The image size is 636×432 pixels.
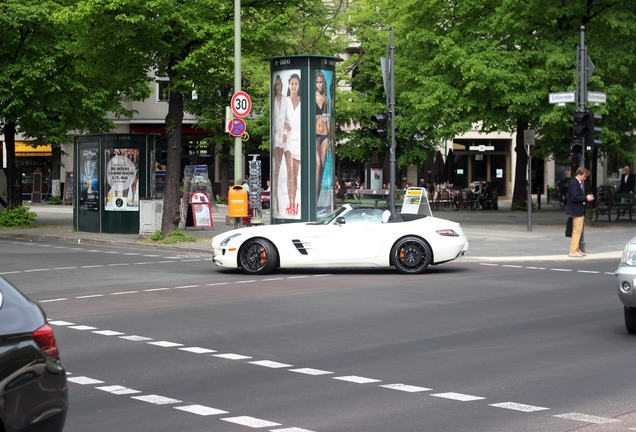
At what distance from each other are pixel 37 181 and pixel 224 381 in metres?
48.7

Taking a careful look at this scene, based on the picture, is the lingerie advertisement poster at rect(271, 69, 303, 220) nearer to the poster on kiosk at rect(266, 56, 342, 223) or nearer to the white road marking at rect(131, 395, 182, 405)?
the poster on kiosk at rect(266, 56, 342, 223)

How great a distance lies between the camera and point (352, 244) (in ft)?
56.6

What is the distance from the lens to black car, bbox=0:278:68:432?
4.71 metres

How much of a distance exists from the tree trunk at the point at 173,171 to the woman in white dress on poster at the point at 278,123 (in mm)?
2618

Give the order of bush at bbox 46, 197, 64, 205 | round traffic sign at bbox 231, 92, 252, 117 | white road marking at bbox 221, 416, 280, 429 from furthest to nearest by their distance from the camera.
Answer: bush at bbox 46, 197, 64, 205, round traffic sign at bbox 231, 92, 252, 117, white road marking at bbox 221, 416, 280, 429

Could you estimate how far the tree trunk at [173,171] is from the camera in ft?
82.8

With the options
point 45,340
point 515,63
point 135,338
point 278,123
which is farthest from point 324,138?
point 45,340

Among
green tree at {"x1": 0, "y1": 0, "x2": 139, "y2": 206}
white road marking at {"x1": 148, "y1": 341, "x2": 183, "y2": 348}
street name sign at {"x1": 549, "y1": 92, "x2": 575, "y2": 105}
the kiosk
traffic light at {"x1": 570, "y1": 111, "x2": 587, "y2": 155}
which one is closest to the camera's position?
white road marking at {"x1": 148, "y1": 341, "x2": 183, "y2": 348}

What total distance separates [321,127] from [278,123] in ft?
3.56

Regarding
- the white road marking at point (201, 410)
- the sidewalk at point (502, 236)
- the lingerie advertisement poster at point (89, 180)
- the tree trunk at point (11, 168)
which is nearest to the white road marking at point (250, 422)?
the white road marking at point (201, 410)

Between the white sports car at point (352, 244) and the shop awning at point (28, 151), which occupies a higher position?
the shop awning at point (28, 151)

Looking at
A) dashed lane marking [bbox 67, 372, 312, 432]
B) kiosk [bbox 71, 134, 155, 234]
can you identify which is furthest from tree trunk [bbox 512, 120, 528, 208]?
dashed lane marking [bbox 67, 372, 312, 432]

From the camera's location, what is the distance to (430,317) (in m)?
12.0

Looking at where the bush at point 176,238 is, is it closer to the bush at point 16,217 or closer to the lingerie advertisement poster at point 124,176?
the lingerie advertisement poster at point 124,176
